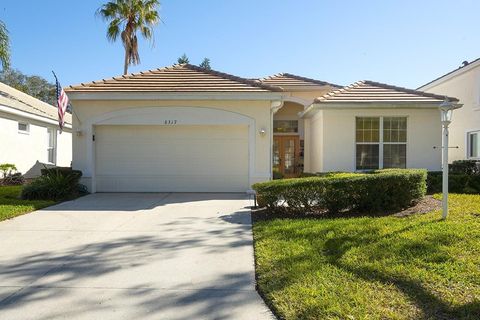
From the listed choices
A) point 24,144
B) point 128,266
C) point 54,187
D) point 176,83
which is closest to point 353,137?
point 176,83

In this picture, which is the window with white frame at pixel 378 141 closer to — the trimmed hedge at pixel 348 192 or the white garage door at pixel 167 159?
the white garage door at pixel 167 159

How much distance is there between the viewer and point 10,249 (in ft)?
19.7

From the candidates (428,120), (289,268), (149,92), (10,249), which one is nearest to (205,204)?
(149,92)

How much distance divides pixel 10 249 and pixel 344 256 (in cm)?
498

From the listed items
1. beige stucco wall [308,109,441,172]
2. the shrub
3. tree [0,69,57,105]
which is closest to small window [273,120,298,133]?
beige stucco wall [308,109,441,172]

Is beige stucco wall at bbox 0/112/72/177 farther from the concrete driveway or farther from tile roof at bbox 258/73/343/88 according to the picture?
tile roof at bbox 258/73/343/88

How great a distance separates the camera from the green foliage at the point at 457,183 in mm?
11414

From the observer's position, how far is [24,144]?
55.0 ft

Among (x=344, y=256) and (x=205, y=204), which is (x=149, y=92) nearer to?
(x=205, y=204)

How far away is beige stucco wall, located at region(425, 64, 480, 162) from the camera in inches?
680

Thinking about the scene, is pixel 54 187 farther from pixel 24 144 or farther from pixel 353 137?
pixel 353 137

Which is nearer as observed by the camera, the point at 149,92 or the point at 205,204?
the point at 205,204

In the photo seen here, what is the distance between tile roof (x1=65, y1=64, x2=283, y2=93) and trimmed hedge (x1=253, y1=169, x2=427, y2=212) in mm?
5148

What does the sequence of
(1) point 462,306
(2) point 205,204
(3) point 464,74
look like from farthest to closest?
(3) point 464,74, (2) point 205,204, (1) point 462,306
